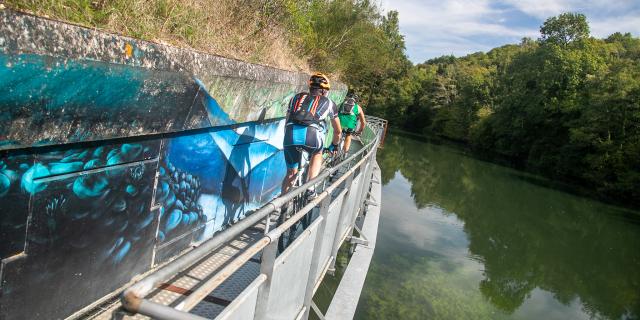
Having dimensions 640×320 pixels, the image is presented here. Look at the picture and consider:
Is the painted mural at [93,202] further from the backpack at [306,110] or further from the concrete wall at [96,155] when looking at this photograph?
A: the backpack at [306,110]

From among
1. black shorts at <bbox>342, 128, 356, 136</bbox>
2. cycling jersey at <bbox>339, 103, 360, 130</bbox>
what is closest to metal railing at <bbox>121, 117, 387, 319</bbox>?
cycling jersey at <bbox>339, 103, 360, 130</bbox>

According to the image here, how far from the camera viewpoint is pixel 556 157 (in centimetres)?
4281

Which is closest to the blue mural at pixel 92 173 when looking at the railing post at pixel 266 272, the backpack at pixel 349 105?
the railing post at pixel 266 272

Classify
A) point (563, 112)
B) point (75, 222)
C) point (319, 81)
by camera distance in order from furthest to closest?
point (563, 112), point (319, 81), point (75, 222)

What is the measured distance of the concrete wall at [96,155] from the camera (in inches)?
93.6

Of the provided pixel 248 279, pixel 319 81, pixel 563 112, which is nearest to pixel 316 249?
pixel 248 279

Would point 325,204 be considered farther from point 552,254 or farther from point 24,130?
point 552,254

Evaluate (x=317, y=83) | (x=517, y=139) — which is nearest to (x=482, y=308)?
(x=317, y=83)

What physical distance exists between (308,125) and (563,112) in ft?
156

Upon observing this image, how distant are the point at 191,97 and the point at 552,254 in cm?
1439

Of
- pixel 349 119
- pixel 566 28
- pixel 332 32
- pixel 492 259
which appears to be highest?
pixel 566 28

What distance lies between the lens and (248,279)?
387 centimetres

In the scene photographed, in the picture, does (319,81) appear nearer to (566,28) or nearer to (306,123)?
(306,123)

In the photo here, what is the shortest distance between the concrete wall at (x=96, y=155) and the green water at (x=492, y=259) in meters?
4.12
